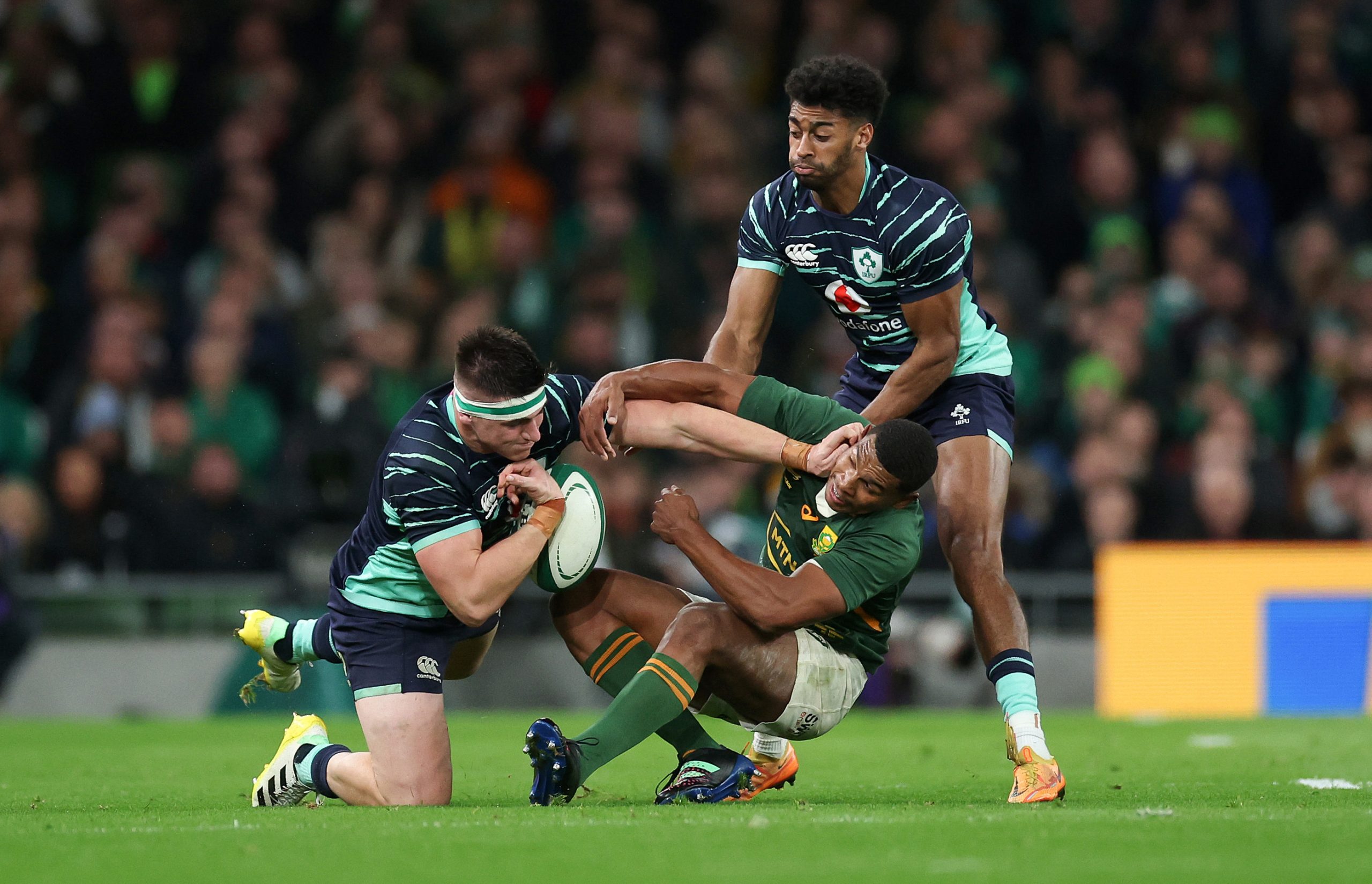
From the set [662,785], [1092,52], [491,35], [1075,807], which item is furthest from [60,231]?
[1075,807]

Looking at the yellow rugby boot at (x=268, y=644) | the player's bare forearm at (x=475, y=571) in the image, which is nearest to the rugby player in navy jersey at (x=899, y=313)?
the player's bare forearm at (x=475, y=571)

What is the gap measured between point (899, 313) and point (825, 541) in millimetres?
1118

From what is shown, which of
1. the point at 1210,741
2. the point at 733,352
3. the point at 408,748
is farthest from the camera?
Result: the point at 1210,741

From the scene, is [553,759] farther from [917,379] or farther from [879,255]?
[879,255]

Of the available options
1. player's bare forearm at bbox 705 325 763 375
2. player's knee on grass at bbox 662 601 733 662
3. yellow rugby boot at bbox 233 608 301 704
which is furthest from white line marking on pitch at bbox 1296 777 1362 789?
yellow rugby boot at bbox 233 608 301 704

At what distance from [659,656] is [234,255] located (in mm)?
7799

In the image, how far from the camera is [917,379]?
6.21 m

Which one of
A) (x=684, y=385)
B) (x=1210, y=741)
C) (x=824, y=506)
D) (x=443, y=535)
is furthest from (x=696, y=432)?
(x=1210, y=741)

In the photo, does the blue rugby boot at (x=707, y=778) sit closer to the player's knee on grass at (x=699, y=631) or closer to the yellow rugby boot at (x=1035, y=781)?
the player's knee on grass at (x=699, y=631)

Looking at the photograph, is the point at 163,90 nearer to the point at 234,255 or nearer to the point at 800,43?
the point at 234,255

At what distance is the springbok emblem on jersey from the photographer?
6.41 metres

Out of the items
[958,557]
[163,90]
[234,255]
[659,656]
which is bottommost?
[659,656]

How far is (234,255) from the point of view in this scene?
12.3 meters

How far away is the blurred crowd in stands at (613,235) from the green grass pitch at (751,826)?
11.3ft
